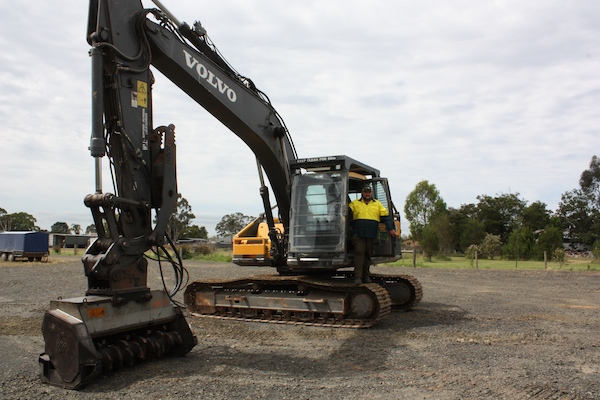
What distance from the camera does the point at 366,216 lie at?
7.68 metres

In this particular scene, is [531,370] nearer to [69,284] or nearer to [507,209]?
[69,284]

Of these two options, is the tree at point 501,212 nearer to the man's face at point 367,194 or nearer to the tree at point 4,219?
the man's face at point 367,194

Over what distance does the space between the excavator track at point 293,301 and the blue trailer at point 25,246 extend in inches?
1023

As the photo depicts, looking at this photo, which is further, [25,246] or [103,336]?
[25,246]

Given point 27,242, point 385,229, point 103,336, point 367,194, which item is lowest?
point 103,336

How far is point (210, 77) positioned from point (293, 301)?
4130mm

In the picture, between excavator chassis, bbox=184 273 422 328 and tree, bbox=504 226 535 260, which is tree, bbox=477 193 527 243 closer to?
tree, bbox=504 226 535 260

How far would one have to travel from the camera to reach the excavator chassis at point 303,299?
25.1 ft

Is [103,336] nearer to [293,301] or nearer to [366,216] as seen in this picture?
[293,301]

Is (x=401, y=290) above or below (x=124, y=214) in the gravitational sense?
below

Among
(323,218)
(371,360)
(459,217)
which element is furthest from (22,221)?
(371,360)

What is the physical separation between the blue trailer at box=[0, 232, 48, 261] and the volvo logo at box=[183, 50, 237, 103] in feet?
95.1

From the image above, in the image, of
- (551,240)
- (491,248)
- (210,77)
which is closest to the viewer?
(210,77)

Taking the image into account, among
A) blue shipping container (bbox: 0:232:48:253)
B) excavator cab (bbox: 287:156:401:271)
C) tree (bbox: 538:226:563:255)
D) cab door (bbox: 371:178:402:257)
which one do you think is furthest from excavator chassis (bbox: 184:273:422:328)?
tree (bbox: 538:226:563:255)
